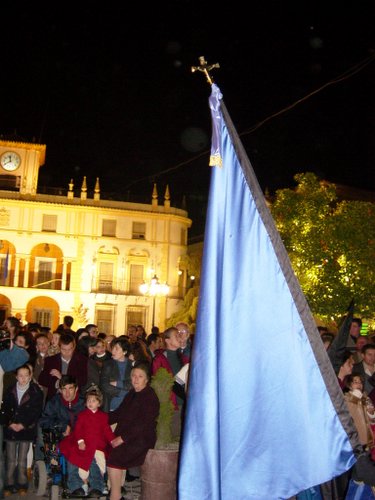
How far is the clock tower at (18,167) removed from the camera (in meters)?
41.0

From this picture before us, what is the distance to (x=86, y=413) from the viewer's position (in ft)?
21.0

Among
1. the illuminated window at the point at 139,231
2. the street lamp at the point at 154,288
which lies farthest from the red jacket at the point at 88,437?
the illuminated window at the point at 139,231

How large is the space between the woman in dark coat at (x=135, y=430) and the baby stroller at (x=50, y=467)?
31.7 inches

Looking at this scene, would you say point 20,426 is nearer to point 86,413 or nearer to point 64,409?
point 64,409

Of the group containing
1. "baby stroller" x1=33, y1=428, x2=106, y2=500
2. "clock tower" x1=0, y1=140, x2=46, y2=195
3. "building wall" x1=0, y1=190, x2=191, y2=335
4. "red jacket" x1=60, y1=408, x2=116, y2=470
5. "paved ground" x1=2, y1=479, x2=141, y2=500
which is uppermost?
"clock tower" x1=0, y1=140, x2=46, y2=195

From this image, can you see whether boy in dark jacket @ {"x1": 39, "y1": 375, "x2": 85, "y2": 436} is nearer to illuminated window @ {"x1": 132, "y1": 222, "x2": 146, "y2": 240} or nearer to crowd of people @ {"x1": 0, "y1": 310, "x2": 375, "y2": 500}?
crowd of people @ {"x1": 0, "y1": 310, "x2": 375, "y2": 500}

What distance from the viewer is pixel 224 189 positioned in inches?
122

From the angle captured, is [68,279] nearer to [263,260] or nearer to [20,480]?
[20,480]

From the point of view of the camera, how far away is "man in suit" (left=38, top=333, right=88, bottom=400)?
25.2ft

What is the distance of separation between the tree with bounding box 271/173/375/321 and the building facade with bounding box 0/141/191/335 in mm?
17755

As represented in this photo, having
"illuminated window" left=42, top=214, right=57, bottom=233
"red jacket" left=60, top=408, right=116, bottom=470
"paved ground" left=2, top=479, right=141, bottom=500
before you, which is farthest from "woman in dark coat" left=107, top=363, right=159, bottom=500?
"illuminated window" left=42, top=214, right=57, bottom=233

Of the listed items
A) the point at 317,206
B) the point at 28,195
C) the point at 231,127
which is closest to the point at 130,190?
the point at 28,195

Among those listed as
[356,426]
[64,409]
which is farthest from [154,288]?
[356,426]

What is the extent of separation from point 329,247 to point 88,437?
1739 cm
